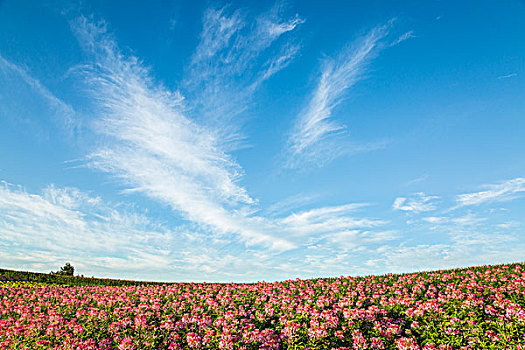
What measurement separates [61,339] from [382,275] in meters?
11.3

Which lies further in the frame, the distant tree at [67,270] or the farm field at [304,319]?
the distant tree at [67,270]

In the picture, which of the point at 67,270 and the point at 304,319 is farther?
the point at 67,270

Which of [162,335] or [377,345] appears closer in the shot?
[377,345]

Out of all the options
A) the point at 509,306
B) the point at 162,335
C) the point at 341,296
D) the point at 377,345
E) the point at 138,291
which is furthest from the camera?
the point at 138,291

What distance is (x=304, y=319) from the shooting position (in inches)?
350

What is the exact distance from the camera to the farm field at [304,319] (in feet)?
25.9

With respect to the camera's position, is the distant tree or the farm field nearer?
the farm field

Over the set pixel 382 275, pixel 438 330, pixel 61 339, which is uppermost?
pixel 382 275

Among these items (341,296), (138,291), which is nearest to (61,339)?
(138,291)

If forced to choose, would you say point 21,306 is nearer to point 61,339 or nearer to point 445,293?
point 61,339

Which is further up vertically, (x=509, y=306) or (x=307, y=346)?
(x=509, y=306)

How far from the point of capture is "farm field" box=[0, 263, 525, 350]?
789cm

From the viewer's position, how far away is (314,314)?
862cm

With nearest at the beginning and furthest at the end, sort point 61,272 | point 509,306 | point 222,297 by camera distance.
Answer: point 509,306, point 222,297, point 61,272
